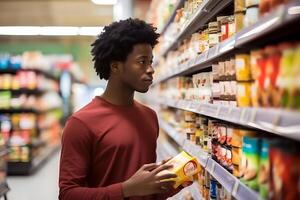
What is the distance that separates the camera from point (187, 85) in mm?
3842

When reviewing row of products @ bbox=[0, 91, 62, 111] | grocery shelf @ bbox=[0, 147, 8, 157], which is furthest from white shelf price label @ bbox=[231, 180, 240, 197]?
row of products @ bbox=[0, 91, 62, 111]

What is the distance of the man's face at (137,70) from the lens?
209 cm

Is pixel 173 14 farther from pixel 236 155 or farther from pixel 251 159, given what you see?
pixel 251 159

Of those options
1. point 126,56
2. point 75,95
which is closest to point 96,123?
point 126,56

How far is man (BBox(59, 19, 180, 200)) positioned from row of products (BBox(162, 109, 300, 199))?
0.34m

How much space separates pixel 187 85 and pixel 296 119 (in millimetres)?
2741

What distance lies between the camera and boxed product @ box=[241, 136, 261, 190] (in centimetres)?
160

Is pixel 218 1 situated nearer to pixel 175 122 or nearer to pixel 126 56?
pixel 126 56

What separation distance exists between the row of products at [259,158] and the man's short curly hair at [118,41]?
2.00 ft

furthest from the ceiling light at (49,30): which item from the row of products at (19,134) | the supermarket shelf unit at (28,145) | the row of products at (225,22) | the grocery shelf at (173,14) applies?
the row of products at (225,22)

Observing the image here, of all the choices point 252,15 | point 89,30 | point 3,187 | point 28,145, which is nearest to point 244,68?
point 252,15

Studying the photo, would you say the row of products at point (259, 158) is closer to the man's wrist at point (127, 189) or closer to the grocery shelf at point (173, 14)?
the man's wrist at point (127, 189)

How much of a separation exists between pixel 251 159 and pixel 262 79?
0.31 metres

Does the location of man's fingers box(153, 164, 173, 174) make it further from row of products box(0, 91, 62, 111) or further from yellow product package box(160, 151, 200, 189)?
row of products box(0, 91, 62, 111)
